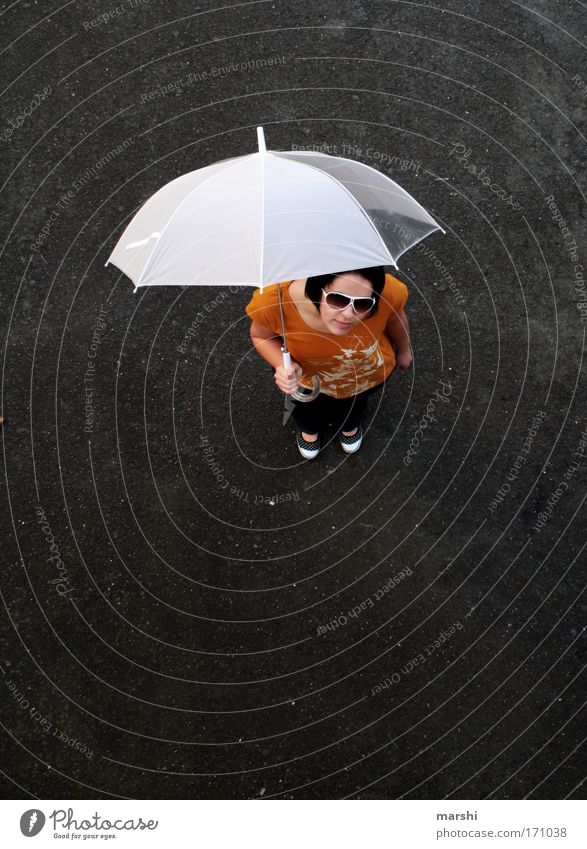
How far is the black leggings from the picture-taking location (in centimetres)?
350

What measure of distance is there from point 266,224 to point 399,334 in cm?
82

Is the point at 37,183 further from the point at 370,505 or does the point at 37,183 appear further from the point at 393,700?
the point at 393,700

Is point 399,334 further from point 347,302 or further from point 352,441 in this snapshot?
point 352,441

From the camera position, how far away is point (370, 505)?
13.0 feet

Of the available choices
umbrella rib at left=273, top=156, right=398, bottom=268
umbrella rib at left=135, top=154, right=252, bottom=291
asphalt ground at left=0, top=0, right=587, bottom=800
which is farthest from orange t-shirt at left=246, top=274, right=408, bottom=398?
asphalt ground at left=0, top=0, right=587, bottom=800

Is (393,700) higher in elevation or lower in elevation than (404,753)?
higher

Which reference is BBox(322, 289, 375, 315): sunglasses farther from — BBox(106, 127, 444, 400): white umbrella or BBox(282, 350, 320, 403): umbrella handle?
BBox(282, 350, 320, 403): umbrella handle

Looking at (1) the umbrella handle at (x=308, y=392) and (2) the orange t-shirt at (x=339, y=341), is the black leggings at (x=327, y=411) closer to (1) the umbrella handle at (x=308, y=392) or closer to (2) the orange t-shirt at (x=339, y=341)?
(1) the umbrella handle at (x=308, y=392)

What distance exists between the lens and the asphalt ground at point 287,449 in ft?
12.2

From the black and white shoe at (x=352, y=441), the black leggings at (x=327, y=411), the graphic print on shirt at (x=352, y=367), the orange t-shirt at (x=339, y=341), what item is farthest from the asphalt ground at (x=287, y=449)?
the orange t-shirt at (x=339, y=341)

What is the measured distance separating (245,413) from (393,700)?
185 centimetres

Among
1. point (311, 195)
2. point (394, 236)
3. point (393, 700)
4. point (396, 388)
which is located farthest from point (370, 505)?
point (311, 195)

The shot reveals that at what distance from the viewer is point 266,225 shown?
2.50m

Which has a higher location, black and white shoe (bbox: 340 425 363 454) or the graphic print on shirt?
black and white shoe (bbox: 340 425 363 454)
